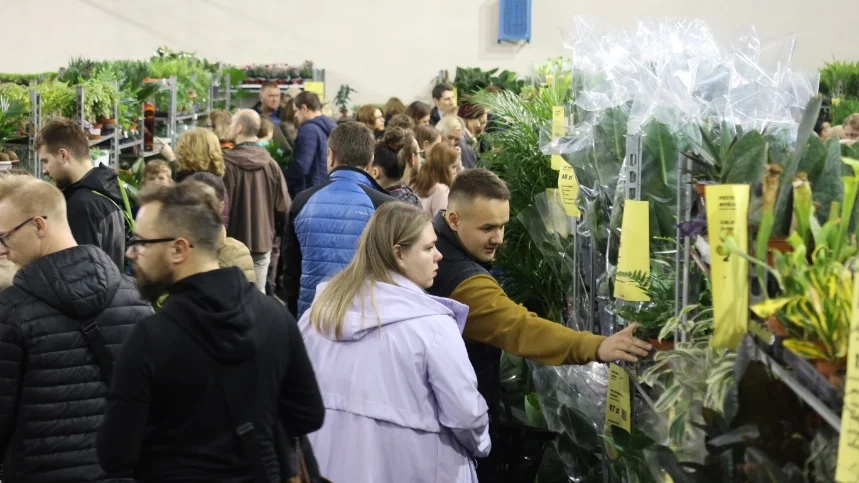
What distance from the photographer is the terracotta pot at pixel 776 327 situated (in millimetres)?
1480

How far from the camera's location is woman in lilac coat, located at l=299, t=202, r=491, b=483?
226 cm

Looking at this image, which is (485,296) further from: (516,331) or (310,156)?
(310,156)

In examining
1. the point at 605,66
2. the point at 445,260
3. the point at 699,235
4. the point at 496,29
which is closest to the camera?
the point at 699,235

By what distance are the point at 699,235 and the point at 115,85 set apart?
15.7 feet

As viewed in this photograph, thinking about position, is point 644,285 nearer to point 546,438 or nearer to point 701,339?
point 701,339

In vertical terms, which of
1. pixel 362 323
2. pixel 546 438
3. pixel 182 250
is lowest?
pixel 546 438

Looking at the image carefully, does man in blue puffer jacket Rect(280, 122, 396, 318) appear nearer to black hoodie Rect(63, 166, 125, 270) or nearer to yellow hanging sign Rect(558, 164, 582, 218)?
black hoodie Rect(63, 166, 125, 270)

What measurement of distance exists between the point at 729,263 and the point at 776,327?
0.50 feet

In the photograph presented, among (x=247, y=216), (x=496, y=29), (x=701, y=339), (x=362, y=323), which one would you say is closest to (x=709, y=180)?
(x=701, y=339)

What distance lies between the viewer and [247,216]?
5906 millimetres

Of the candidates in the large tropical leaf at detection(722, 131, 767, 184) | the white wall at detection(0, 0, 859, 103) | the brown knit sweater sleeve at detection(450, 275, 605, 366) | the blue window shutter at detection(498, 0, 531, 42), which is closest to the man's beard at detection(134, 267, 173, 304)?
the brown knit sweater sleeve at detection(450, 275, 605, 366)

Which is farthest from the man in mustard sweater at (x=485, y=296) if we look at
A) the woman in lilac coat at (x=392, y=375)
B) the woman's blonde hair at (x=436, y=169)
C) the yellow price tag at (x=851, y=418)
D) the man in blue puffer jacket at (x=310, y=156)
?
the man in blue puffer jacket at (x=310, y=156)

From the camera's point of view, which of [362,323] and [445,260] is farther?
[445,260]

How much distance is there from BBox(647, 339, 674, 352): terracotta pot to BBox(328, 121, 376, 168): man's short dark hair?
6.79ft
